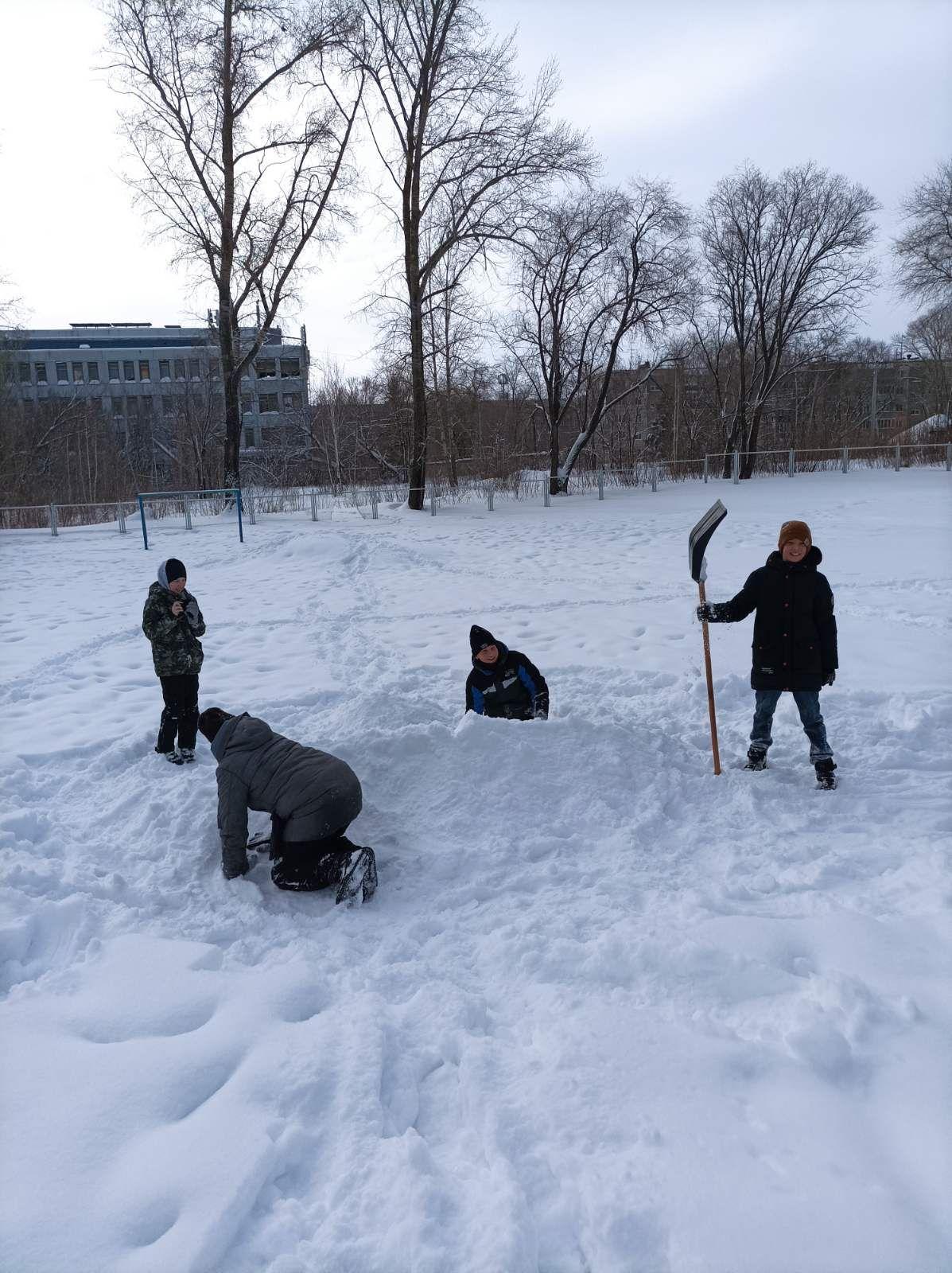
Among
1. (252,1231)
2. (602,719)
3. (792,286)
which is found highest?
(792,286)

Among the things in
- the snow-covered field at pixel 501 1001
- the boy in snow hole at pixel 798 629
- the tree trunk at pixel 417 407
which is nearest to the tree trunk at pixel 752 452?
the tree trunk at pixel 417 407

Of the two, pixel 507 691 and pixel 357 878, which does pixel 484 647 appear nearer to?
pixel 507 691

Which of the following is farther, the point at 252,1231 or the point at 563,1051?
the point at 563,1051

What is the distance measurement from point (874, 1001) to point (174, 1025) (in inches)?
104

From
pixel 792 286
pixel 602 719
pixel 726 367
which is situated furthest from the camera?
pixel 726 367

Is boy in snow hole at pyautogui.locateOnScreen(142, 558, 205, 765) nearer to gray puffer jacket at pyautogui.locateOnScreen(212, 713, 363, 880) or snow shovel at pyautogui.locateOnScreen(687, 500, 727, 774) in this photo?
gray puffer jacket at pyautogui.locateOnScreen(212, 713, 363, 880)

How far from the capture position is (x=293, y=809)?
13.4ft

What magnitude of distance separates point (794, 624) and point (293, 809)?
327 cm

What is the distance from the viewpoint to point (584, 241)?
27734mm

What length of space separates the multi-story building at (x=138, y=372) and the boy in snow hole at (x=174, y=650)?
6914cm

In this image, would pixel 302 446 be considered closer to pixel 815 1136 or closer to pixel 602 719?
pixel 602 719

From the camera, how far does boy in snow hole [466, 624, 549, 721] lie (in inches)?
227

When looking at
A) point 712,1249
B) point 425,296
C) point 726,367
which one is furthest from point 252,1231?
point 726,367

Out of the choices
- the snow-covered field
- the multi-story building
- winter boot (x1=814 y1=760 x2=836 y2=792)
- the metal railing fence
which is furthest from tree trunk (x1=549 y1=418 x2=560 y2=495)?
the multi-story building
